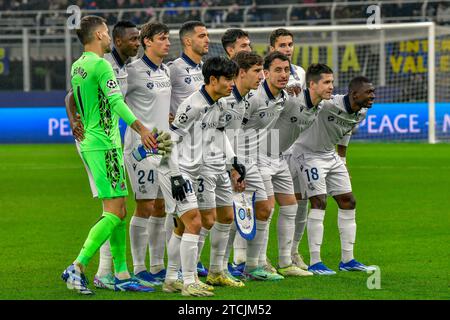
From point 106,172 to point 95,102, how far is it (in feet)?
1.76

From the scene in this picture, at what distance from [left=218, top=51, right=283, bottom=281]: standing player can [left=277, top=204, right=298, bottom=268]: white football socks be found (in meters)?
0.35

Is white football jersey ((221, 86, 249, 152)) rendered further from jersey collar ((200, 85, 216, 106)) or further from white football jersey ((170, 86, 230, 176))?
jersey collar ((200, 85, 216, 106))

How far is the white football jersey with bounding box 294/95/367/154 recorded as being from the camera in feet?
31.3

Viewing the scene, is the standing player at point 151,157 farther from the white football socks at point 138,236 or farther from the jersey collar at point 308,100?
the jersey collar at point 308,100

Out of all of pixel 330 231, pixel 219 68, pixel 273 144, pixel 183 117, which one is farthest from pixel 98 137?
pixel 330 231

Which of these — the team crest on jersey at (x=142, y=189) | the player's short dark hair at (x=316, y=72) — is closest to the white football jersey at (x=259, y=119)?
the player's short dark hair at (x=316, y=72)

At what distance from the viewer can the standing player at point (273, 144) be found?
8.86m

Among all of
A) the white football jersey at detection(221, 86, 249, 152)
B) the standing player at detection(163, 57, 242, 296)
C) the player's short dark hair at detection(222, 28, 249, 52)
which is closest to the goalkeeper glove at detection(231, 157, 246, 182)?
the standing player at detection(163, 57, 242, 296)

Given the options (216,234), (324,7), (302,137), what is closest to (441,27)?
(324,7)

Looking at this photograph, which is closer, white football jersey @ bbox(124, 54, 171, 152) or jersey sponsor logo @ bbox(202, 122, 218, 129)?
jersey sponsor logo @ bbox(202, 122, 218, 129)

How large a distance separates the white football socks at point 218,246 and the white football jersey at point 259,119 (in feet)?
2.99

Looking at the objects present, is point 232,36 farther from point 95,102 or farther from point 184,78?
point 95,102

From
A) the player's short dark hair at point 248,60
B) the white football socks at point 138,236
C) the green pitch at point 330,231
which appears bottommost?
the green pitch at point 330,231

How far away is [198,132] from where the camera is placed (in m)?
7.92
